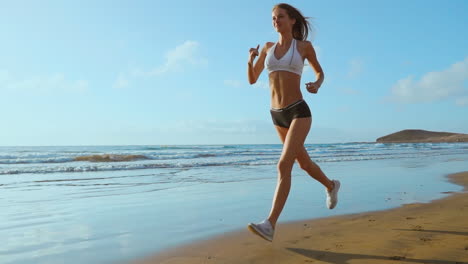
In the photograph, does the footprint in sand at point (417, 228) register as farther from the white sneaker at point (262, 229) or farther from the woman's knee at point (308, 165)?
the white sneaker at point (262, 229)

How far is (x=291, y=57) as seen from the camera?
351 centimetres

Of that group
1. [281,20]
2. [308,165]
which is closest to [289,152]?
A: [308,165]

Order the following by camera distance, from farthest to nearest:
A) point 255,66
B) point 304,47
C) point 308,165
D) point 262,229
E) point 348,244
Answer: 1. point 255,66
2. point 308,165
3. point 304,47
4. point 348,244
5. point 262,229

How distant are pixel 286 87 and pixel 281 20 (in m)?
0.63

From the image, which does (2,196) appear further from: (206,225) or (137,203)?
(206,225)

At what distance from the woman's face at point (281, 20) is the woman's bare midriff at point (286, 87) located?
422 millimetres

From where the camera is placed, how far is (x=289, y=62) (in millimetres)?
3500

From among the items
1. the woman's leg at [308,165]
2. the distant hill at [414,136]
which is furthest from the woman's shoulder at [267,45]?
the distant hill at [414,136]

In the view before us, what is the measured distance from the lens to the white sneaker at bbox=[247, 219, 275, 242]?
10.1 feet

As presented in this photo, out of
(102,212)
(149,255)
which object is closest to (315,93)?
(149,255)

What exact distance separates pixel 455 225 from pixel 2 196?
7406mm

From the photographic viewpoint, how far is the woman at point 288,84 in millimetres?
3366

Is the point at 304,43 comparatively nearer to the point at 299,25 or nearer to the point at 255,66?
the point at 299,25

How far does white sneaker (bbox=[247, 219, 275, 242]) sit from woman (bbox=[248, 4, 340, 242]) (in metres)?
0.03
